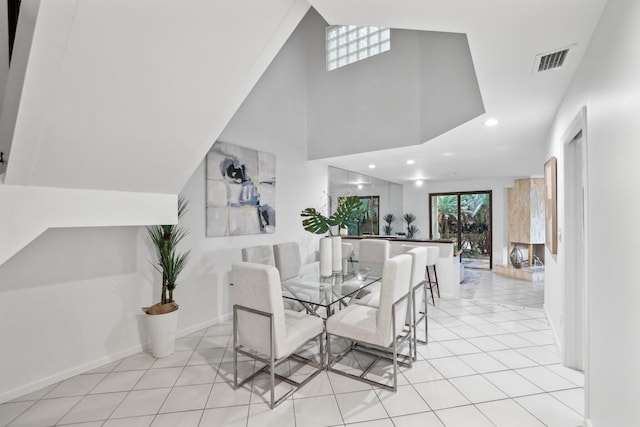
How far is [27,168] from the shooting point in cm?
170

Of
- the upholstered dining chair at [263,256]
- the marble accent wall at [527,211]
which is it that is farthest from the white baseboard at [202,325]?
the marble accent wall at [527,211]

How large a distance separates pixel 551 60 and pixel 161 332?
3805 millimetres

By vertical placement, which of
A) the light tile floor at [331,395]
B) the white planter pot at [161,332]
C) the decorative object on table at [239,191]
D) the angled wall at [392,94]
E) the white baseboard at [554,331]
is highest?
the angled wall at [392,94]

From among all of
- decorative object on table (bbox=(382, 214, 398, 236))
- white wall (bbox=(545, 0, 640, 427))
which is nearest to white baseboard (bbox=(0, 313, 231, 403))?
white wall (bbox=(545, 0, 640, 427))

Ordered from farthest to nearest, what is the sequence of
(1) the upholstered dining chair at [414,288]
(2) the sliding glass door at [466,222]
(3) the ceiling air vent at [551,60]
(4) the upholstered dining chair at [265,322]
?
(2) the sliding glass door at [466,222] < (1) the upholstered dining chair at [414,288] < (4) the upholstered dining chair at [265,322] < (3) the ceiling air vent at [551,60]

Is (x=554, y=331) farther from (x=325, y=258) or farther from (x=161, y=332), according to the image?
(x=161, y=332)

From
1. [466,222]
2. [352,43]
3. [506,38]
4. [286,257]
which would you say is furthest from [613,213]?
[466,222]

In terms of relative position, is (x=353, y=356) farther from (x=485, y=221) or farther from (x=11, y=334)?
(x=485, y=221)

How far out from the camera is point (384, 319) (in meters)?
2.13

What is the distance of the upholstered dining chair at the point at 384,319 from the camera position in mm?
2123

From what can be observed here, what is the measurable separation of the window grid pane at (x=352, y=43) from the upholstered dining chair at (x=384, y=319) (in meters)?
3.85

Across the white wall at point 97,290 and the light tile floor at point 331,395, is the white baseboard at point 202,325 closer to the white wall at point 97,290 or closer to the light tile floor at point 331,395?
the white wall at point 97,290

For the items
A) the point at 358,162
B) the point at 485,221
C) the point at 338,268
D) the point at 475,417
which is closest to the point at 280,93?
the point at 358,162

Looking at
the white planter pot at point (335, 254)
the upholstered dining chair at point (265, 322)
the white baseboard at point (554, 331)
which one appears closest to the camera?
the upholstered dining chair at point (265, 322)
